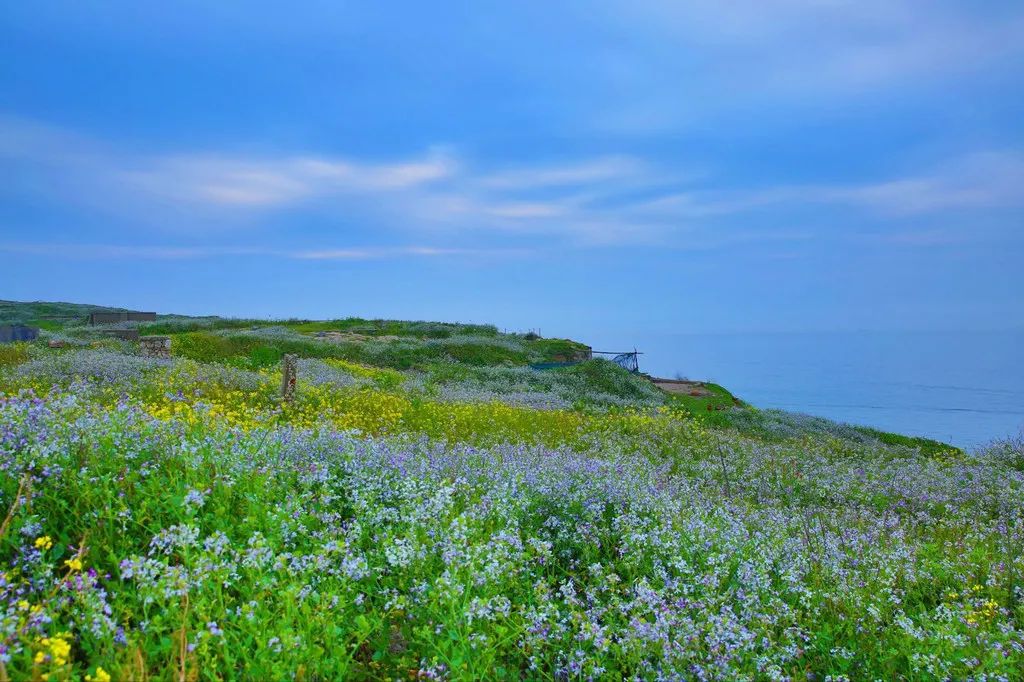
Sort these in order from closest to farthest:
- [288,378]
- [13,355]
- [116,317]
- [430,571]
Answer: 1. [430,571]
2. [288,378]
3. [13,355]
4. [116,317]

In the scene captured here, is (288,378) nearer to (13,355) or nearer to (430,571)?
(430,571)

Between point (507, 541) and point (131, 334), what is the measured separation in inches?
1387

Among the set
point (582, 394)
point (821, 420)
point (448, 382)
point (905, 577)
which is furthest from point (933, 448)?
point (905, 577)

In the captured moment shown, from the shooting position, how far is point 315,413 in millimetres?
12898

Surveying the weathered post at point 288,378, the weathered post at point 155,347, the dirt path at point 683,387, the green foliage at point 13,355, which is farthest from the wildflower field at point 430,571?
the dirt path at point 683,387

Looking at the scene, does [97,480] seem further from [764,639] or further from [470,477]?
[764,639]

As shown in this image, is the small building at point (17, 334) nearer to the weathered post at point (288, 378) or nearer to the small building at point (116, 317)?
the small building at point (116, 317)

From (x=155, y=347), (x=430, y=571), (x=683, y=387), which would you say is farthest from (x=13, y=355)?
(x=683, y=387)

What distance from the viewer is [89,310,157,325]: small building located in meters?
49.8

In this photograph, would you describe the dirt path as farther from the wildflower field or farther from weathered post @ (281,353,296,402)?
the wildflower field

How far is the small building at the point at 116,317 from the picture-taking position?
49766 millimetres

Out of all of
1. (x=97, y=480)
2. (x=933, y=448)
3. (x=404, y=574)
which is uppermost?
(x=97, y=480)

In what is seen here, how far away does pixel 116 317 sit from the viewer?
5362cm

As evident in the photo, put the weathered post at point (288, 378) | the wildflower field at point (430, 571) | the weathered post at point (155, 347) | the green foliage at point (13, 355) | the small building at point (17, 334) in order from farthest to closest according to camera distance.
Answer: the small building at point (17, 334), the weathered post at point (155, 347), the green foliage at point (13, 355), the weathered post at point (288, 378), the wildflower field at point (430, 571)
